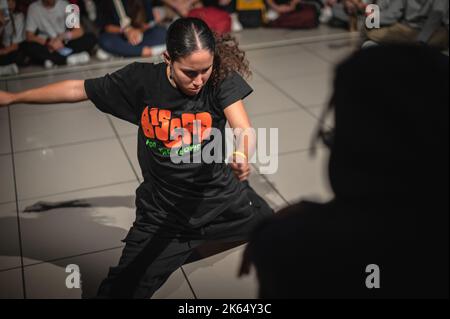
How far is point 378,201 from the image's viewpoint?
791 millimetres

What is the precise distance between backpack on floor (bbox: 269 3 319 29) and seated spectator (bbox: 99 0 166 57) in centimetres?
130

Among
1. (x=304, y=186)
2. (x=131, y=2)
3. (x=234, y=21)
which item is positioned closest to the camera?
(x=304, y=186)

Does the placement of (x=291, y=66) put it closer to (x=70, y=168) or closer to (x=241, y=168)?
(x=70, y=168)

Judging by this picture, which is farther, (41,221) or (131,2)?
(131,2)

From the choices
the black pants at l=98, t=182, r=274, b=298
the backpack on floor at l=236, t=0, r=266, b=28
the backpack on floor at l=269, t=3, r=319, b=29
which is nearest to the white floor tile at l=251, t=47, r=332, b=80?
the backpack on floor at l=269, t=3, r=319, b=29

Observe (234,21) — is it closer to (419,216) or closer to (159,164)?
(159,164)

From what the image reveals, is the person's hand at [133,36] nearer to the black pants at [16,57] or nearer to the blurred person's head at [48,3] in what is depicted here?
the blurred person's head at [48,3]

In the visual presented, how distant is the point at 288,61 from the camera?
418 centimetres

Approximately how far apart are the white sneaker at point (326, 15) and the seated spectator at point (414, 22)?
194 cm

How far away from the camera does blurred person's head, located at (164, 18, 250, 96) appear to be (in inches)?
61.7

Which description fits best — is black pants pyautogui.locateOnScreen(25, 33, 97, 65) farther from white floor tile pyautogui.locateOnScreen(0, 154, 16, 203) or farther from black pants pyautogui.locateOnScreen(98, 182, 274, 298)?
black pants pyautogui.locateOnScreen(98, 182, 274, 298)

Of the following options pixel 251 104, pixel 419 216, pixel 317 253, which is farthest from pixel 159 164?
pixel 251 104
